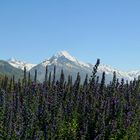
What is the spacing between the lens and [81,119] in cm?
4847

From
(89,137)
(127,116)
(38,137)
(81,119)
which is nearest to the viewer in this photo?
(38,137)

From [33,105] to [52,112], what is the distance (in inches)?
460

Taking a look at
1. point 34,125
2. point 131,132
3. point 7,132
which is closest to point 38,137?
point 7,132

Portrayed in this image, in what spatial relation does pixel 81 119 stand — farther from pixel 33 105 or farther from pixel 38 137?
pixel 38 137

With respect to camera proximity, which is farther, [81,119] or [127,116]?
[81,119]

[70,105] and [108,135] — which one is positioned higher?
[70,105]

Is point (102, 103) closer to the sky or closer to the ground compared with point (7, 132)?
closer to the sky

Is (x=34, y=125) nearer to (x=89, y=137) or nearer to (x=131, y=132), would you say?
(x=89, y=137)

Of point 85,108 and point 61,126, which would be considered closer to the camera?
point 61,126

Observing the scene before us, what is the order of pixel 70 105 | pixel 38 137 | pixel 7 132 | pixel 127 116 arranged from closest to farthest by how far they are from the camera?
pixel 38 137 → pixel 7 132 → pixel 127 116 → pixel 70 105

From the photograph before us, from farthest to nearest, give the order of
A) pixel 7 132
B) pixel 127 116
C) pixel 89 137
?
pixel 127 116
pixel 89 137
pixel 7 132

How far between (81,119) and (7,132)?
1171cm

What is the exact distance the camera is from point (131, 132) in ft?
143

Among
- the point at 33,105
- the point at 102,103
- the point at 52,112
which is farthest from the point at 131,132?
the point at 33,105
